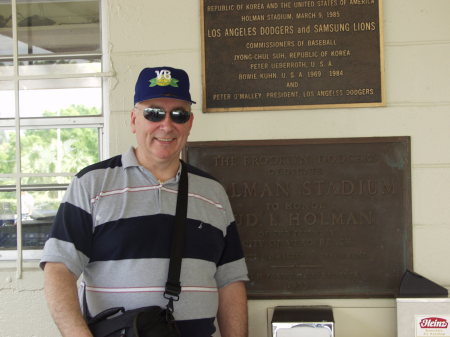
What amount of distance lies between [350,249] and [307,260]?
260 millimetres

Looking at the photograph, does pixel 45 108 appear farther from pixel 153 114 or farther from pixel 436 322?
pixel 436 322

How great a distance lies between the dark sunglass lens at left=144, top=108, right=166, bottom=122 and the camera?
2.75 meters

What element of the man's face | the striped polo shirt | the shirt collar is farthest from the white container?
the man's face

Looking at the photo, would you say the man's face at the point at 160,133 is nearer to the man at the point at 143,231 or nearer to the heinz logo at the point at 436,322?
the man at the point at 143,231

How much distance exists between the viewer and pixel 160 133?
275 cm

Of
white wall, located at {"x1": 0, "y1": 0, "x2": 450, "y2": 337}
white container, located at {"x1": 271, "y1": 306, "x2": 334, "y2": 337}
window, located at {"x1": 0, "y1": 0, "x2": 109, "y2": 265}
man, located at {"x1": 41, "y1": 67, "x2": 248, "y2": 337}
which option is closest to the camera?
man, located at {"x1": 41, "y1": 67, "x2": 248, "y2": 337}

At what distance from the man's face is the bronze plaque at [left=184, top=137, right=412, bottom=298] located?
2.28 ft

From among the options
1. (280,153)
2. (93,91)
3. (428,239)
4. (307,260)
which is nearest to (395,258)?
(428,239)

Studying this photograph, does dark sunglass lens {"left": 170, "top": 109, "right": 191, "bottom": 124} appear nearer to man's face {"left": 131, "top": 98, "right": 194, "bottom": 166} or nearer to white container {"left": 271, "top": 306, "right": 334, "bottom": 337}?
man's face {"left": 131, "top": 98, "right": 194, "bottom": 166}

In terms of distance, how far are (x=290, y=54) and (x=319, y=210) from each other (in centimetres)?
94

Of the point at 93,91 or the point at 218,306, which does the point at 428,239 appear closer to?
the point at 218,306

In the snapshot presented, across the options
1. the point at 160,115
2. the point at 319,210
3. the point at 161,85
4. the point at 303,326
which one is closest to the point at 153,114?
the point at 160,115

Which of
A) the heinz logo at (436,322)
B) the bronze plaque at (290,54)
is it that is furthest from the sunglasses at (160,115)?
the heinz logo at (436,322)

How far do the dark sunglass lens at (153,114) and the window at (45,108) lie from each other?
98cm
